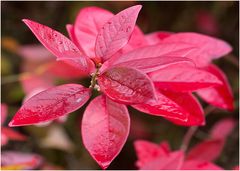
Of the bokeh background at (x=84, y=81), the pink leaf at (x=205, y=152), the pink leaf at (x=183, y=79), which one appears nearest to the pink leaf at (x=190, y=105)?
the pink leaf at (x=183, y=79)

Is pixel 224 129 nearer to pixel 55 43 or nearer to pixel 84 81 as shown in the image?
pixel 84 81

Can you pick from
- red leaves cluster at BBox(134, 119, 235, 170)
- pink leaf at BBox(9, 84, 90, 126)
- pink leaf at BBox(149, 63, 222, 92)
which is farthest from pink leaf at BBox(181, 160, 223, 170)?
pink leaf at BBox(9, 84, 90, 126)

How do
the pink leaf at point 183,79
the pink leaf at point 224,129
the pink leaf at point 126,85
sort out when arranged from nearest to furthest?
the pink leaf at point 126,85, the pink leaf at point 183,79, the pink leaf at point 224,129

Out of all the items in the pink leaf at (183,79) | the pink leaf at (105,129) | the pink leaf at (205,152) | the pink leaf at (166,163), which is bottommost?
the pink leaf at (205,152)

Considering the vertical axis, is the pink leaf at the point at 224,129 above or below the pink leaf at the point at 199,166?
below

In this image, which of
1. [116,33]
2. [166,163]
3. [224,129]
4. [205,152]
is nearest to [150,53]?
[116,33]

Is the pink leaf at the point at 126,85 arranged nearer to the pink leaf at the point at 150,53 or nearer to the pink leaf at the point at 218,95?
the pink leaf at the point at 150,53

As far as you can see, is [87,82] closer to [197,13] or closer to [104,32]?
[197,13]
